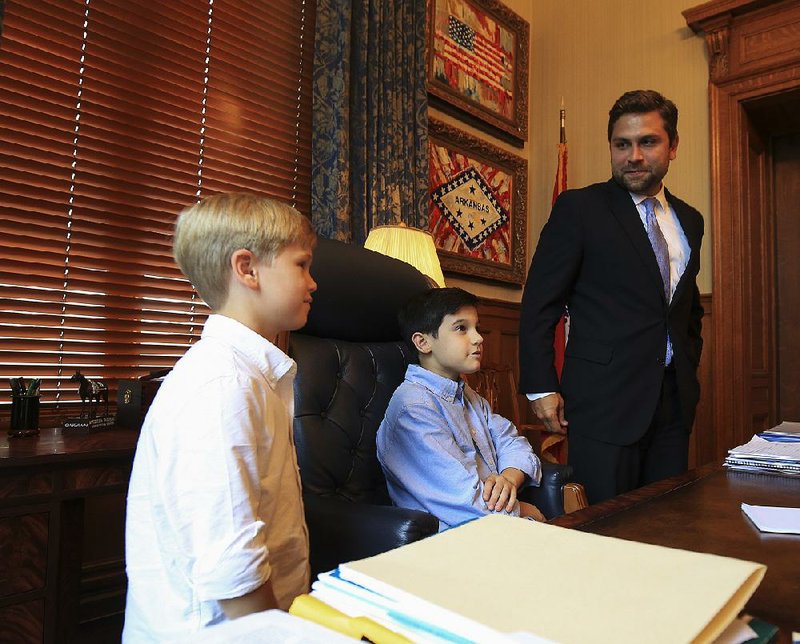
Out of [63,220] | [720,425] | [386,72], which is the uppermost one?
[386,72]

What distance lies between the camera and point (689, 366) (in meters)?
1.70

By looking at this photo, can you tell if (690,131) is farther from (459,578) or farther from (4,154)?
(459,578)

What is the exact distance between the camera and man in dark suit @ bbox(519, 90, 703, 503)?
1.64 m

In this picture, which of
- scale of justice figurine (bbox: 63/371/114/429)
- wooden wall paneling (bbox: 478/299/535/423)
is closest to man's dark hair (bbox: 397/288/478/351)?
scale of justice figurine (bbox: 63/371/114/429)

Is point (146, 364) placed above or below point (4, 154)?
below

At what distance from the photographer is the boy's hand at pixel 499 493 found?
4.71 ft

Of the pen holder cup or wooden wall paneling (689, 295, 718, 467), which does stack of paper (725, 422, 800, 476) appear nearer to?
the pen holder cup

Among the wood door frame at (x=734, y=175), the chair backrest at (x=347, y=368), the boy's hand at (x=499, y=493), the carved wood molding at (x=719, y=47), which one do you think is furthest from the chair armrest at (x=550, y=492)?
the carved wood molding at (x=719, y=47)

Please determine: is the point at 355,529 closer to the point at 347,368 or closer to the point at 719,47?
the point at 347,368

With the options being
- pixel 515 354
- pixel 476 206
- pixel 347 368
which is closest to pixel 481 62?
pixel 476 206

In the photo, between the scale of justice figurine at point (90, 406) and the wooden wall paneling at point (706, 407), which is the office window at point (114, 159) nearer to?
the scale of justice figurine at point (90, 406)

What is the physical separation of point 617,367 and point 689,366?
21cm

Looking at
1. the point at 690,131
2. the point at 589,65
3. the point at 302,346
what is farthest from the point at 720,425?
the point at 302,346

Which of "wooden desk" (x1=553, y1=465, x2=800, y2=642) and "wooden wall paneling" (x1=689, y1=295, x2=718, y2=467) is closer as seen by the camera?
"wooden desk" (x1=553, y1=465, x2=800, y2=642)
